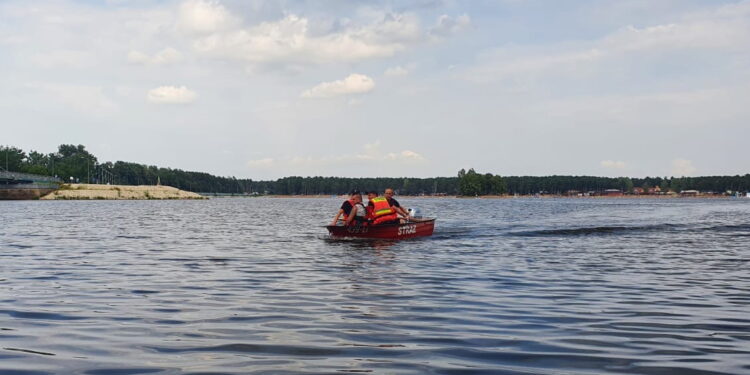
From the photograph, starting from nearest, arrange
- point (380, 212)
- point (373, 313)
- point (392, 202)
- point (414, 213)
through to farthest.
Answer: point (373, 313) < point (380, 212) < point (392, 202) < point (414, 213)

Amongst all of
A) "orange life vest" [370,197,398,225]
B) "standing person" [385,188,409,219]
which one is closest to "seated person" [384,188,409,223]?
"standing person" [385,188,409,219]

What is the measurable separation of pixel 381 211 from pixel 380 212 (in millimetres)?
91

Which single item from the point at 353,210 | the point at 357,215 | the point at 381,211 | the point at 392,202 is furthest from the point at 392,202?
the point at 353,210

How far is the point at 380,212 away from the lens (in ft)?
108

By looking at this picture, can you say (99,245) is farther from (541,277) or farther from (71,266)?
(541,277)

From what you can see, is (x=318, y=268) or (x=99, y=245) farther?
(x=99, y=245)

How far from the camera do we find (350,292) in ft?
51.0

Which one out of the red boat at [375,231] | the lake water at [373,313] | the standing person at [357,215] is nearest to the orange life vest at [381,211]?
the red boat at [375,231]

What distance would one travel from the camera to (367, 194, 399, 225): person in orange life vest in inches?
1297

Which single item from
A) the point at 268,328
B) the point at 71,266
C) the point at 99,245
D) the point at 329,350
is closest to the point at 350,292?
the point at 268,328

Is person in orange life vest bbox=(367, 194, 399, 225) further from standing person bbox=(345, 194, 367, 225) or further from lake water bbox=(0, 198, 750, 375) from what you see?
lake water bbox=(0, 198, 750, 375)

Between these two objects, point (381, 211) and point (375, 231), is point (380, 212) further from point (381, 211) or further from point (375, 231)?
point (375, 231)

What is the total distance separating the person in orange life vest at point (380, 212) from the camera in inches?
1297

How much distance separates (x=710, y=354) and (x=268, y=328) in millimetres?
6362
